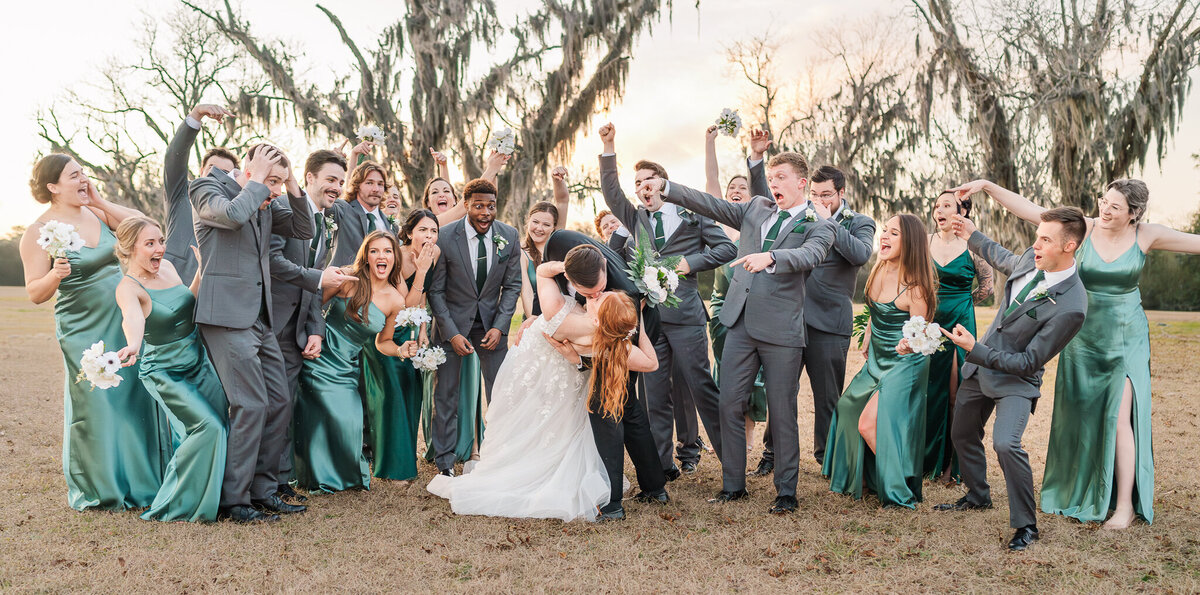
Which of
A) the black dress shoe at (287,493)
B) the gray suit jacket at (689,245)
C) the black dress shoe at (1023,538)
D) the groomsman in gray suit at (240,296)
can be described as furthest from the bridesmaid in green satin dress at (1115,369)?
the black dress shoe at (287,493)

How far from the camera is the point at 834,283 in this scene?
571 centimetres

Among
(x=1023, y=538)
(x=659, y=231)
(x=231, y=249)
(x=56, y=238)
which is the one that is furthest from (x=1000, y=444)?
(x=56, y=238)

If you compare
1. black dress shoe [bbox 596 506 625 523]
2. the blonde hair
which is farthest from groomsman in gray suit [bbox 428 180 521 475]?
the blonde hair

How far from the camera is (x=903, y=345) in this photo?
4543 mm

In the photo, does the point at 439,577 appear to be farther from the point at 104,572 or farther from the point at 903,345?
the point at 903,345

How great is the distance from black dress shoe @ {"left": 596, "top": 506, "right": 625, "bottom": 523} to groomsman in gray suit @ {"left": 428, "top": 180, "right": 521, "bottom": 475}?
1.38 meters

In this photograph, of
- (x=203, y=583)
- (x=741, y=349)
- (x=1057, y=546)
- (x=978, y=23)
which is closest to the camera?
(x=203, y=583)

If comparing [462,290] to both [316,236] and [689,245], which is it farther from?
[689,245]

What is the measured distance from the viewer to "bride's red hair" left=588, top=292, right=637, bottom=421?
4.50 metres

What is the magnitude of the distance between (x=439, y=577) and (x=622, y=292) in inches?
73.7

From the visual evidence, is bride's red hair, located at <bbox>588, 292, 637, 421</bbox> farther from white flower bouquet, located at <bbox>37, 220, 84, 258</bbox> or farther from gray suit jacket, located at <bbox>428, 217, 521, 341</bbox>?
white flower bouquet, located at <bbox>37, 220, 84, 258</bbox>

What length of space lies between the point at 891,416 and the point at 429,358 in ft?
10.3

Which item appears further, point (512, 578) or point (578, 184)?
point (578, 184)

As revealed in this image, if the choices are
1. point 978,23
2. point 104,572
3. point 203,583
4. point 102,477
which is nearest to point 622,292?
point 203,583
